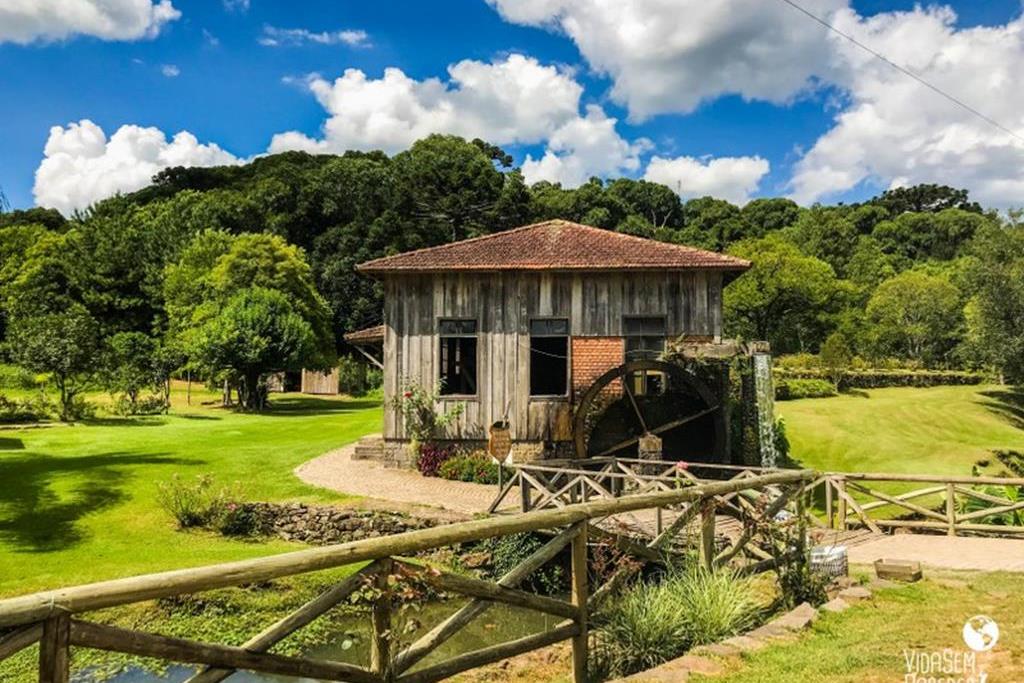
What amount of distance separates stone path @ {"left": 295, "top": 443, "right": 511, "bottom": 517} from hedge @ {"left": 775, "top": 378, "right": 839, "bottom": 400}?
18912mm

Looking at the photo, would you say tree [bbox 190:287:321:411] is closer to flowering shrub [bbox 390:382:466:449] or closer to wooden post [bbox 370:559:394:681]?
flowering shrub [bbox 390:382:466:449]

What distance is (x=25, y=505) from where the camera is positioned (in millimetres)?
12531

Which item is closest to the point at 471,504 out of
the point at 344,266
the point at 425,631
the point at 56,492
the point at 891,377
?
the point at 425,631

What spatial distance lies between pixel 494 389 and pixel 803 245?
4557 cm

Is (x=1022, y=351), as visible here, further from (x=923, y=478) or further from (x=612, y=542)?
(x=612, y=542)

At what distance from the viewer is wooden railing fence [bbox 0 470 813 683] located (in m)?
2.92

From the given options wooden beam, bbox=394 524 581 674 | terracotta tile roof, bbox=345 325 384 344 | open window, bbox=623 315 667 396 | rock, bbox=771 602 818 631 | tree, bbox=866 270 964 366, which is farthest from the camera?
tree, bbox=866 270 964 366

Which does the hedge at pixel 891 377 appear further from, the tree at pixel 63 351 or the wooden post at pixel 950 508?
the tree at pixel 63 351

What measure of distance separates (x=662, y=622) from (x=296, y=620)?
108 inches

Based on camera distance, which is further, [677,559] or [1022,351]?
[1022,351]

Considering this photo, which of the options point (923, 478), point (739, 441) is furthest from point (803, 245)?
point (923, 478)

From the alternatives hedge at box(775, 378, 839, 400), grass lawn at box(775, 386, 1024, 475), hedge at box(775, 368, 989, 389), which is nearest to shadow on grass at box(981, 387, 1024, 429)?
grass lawn at box(775, 386, 1024, 475)

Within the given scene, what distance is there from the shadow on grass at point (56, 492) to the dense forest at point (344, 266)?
8.87 m

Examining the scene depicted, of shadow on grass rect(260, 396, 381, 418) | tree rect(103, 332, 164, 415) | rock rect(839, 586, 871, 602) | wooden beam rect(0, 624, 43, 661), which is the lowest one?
rock rect(839, 586, 871, 602)
